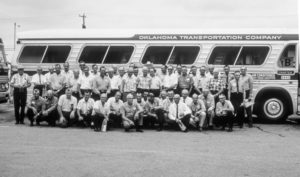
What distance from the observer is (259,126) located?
45.4 feet

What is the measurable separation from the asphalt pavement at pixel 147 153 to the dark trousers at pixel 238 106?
2.32ft

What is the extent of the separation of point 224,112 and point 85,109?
13.0 feet

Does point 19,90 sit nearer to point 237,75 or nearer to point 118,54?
point 118,54

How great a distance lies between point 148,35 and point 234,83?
11.3ft

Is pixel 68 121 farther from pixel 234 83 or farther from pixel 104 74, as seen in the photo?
pixel 234 83

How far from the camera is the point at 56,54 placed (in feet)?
51.4

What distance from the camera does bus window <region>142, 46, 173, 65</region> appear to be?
1497 cm

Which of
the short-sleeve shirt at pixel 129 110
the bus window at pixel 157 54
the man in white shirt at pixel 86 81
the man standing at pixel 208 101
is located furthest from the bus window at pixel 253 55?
the man in white shirt at pixel 86 81

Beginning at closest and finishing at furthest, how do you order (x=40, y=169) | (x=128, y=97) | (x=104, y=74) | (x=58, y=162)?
(x=40, y=169)
(x=58, y=162)
(x=128, y=97)
(x=104, y=74)

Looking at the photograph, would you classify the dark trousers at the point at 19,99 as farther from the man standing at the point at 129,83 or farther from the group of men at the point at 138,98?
the man standing at the point at 129,83

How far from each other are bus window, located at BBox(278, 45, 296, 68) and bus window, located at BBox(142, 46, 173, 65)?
139 inches

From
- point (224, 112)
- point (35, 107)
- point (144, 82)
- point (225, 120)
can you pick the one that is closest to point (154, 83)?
point (144, 82)

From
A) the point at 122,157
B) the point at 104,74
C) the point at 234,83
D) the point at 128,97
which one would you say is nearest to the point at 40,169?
the point at 122,157

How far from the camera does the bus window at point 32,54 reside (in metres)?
15.7
